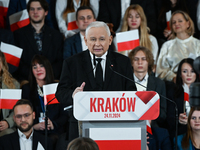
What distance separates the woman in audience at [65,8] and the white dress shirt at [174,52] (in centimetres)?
124

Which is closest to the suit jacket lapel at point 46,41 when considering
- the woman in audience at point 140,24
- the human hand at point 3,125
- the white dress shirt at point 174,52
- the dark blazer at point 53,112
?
the dark blazer at point 53,112

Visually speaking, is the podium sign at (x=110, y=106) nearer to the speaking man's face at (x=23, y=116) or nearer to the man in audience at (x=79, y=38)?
the speaking man's face at (x=23, y=116)

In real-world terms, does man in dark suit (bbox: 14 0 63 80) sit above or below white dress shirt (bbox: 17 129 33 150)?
above

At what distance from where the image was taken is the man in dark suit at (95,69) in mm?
2605

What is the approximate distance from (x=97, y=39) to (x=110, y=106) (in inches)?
25.1

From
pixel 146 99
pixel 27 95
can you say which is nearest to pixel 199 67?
pixel 146 99

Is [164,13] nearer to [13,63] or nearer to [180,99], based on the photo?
[180,99]

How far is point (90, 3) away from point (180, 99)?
2.11 meters

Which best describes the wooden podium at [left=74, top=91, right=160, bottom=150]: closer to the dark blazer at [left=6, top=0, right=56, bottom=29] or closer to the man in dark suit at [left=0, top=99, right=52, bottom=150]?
the man in dark suit at [left=0, top=99, right=52, bottom=150]

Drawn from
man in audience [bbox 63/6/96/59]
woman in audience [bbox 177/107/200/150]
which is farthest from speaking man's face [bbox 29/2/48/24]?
woman in audience [bbox 177/107/200/150]

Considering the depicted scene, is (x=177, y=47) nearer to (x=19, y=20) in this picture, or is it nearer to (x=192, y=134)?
(x=192, y=134)

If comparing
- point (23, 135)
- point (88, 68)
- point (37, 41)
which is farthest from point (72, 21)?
point (88, 68)

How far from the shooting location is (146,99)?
2.14 metres

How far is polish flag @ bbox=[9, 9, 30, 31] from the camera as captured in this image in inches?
215
